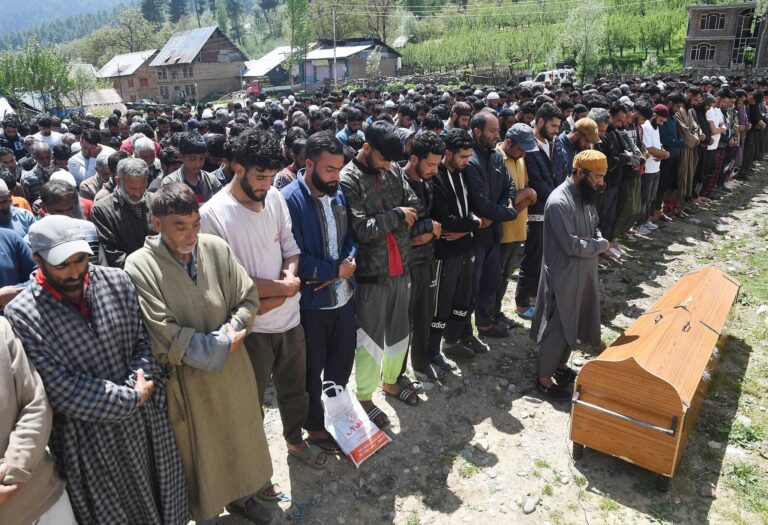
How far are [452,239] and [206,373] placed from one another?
7.62 feet

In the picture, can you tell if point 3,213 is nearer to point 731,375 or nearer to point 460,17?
point 731,375

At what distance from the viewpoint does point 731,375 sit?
4.66 m

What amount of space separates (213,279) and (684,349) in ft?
10.0

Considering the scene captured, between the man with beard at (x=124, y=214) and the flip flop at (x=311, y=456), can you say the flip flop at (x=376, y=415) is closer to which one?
the flip flop at (x=311, y=456)

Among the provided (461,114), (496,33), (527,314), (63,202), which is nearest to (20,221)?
(63,202)

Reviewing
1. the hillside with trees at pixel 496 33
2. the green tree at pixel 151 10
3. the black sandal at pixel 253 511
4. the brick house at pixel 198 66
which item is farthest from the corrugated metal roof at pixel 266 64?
the green tree at pixel 151 10

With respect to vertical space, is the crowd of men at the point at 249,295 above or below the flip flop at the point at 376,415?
above

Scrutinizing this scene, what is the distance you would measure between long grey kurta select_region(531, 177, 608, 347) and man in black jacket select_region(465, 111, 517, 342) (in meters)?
0.55

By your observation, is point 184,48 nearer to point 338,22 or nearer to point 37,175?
point 338,22

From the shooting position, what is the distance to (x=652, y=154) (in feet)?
24.5

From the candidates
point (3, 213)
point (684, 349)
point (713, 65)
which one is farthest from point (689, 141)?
point (713, 65)

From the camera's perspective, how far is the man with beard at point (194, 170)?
169 inches

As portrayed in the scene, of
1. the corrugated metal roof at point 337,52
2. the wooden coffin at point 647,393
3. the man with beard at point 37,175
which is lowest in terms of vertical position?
the wooden coffin at point 647,393

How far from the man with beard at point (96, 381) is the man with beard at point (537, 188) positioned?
4026mm
